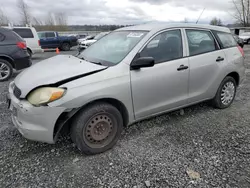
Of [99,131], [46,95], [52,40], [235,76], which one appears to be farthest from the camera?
[52,40]

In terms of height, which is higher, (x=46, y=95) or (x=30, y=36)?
(x=30, y=36)

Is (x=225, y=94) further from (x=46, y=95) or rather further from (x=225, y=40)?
(x=46, y=95)

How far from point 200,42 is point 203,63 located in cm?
39

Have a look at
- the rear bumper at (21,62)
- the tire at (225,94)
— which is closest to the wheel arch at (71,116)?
the tire at (225,94)

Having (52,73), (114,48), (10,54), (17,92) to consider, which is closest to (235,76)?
(114,48)

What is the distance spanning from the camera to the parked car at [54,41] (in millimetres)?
17125

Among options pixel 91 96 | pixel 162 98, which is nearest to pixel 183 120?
pixel 162 98

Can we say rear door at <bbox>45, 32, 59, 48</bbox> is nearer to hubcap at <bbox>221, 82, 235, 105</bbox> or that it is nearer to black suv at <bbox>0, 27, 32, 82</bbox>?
black suv at <bbox>0, 27, 32, 82</bbox>

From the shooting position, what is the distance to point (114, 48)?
315 cm

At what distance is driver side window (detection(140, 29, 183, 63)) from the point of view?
293 cm

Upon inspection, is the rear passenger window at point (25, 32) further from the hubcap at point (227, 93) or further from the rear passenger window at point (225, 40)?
the hubcap at point (227, 93)

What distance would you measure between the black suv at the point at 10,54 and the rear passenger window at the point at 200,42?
5.33 meters

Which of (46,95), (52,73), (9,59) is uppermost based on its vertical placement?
(52,73)

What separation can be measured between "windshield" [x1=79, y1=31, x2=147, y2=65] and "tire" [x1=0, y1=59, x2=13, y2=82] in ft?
13.3
